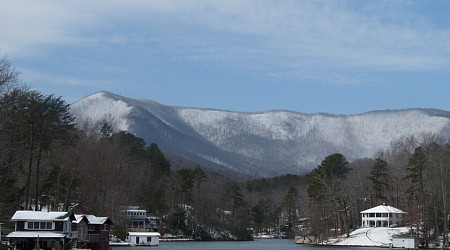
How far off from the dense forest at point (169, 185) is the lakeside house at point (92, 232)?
5.49 m

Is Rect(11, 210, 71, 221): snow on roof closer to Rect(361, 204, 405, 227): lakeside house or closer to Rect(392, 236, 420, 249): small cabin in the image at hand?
Rect(392, 236, 420, 249): small cabin

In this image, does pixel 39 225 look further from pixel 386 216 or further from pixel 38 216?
pixel 386 216

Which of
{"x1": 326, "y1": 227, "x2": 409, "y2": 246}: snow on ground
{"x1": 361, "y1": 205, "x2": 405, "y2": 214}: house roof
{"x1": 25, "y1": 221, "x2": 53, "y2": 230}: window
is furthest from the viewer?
{"x1": 361, "y1": 205, "x2": 405, "y2": 214}: house roof

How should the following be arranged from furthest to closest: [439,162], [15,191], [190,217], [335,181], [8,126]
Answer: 1. [190,217]
2. [335,181]
3. [439,162]
4. [15,191]
5. [8,126]

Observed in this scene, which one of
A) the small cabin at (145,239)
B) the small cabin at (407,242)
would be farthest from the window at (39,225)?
the small cabin at (407,242)

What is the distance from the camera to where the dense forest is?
7469 centimetres

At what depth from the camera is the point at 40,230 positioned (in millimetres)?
69375

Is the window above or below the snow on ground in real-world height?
above

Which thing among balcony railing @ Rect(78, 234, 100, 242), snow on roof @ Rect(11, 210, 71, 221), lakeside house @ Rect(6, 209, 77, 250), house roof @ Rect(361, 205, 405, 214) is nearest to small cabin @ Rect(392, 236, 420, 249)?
house roof @ Rect(361, 205, 405, 214)

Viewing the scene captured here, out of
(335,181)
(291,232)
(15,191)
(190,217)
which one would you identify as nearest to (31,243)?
(15,191)

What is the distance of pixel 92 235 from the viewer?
80938 mm

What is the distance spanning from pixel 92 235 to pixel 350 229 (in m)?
57.0

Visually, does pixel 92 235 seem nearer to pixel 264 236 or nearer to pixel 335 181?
pixel 335 181

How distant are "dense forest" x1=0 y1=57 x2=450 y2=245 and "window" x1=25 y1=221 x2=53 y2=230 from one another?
9.52 feet
